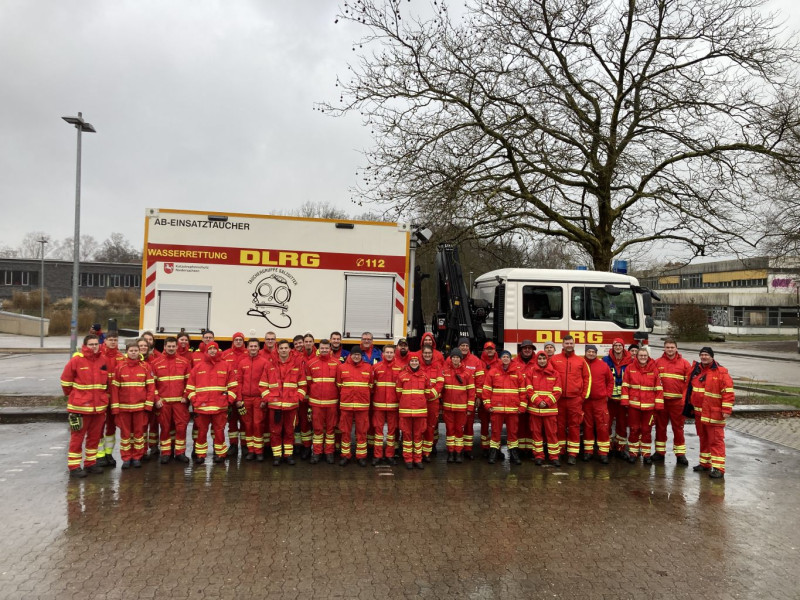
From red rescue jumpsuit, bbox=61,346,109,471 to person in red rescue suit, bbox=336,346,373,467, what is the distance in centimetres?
284

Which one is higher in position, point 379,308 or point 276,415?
point 379,308

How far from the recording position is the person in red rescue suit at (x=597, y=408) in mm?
7688

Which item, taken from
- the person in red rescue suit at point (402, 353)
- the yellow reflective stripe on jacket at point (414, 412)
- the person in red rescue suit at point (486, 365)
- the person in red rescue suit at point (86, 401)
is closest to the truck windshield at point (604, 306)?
the person in red rescue suit at point (486, 365)

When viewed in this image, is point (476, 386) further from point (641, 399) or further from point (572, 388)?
point (641, 399)

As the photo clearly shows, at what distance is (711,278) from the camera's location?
7056 cm

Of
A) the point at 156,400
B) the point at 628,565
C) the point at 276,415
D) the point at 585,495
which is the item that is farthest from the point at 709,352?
the point at 156,400

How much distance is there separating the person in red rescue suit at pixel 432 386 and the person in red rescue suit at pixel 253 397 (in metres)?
2.06

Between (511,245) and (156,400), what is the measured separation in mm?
10121

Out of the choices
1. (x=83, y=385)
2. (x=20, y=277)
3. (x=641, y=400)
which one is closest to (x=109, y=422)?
(x=83, y=385)

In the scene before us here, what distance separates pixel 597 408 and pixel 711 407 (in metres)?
1.39

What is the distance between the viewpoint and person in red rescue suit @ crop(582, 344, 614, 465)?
7688 millimetres

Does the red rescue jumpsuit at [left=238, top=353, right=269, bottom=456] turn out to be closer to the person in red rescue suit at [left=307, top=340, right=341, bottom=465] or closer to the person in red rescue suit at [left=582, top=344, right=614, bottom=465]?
the person in red rescue suit at [left=307, top=340, right=341, bottom=465]

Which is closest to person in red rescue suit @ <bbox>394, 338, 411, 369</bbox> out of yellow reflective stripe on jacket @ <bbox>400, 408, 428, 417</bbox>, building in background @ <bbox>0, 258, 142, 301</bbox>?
yellow reflective stripe on jacket @ <bbox>400, 408, 428, 417</bbox>

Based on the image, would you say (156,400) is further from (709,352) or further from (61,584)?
(709,352)
